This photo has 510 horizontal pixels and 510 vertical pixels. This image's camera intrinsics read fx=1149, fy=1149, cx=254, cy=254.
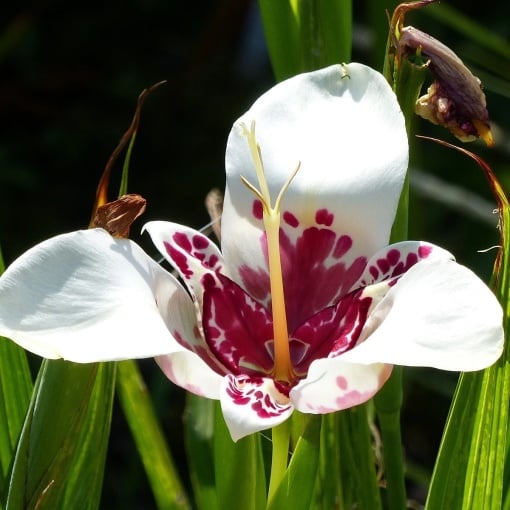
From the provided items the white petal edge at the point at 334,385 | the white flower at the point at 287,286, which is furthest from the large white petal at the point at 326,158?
the white petal edge at the point at 334,385

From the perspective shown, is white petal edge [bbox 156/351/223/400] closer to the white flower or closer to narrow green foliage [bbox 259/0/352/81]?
the white flower

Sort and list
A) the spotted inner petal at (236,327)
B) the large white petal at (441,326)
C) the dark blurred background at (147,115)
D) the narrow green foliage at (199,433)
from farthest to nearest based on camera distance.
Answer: the dark blurred background at (147,115) < the narrow green foliage at (199,433) < the spotted inner petal at (236,327) < the large white petal at (441,326)

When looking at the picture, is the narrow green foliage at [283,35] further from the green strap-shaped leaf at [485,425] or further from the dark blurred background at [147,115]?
the dark blurred background at [147,115]

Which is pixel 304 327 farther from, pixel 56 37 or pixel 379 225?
pixel 56 37

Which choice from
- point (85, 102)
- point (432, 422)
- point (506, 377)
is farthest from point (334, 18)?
point (85, 102)

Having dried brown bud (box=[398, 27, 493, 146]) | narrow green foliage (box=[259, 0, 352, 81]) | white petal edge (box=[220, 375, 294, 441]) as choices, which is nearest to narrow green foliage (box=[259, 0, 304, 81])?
narrow green foliage (box=[259, 0, 352, 81])

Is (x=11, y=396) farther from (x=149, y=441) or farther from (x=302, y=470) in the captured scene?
(x=302, y=470)
